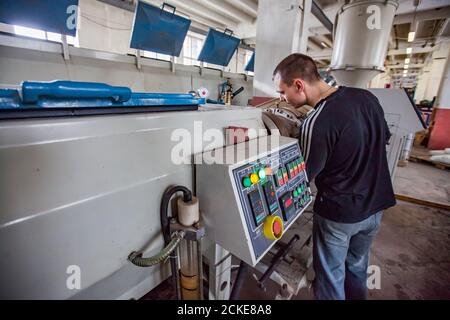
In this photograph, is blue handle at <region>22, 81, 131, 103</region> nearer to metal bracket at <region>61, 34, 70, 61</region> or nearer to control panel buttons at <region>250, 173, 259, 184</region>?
control panel buttons at <region>250, 173, 259, 184</region>

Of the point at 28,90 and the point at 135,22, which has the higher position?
the point at 135,22

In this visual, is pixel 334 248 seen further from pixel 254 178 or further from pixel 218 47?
pixel 218 47

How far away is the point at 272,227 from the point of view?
1.88 feet

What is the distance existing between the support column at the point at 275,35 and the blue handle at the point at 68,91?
1952mm

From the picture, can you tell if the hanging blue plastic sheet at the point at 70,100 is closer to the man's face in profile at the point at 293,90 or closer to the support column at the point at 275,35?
the man's face in profile at the point at 293,90

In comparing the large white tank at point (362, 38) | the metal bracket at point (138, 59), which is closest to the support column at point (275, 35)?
the large white tank at point (362, 38)

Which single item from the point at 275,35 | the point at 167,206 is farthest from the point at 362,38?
the point at 167,206

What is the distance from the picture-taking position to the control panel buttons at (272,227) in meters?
0.57

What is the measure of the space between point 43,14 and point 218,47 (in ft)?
5.74

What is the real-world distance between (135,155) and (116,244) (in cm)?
21

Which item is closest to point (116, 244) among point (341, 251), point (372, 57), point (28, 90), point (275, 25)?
point (28, 90)

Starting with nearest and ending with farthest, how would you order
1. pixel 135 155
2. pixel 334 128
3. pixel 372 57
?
pixel 135 155 → pixel 334 128 → pixel 372 57
